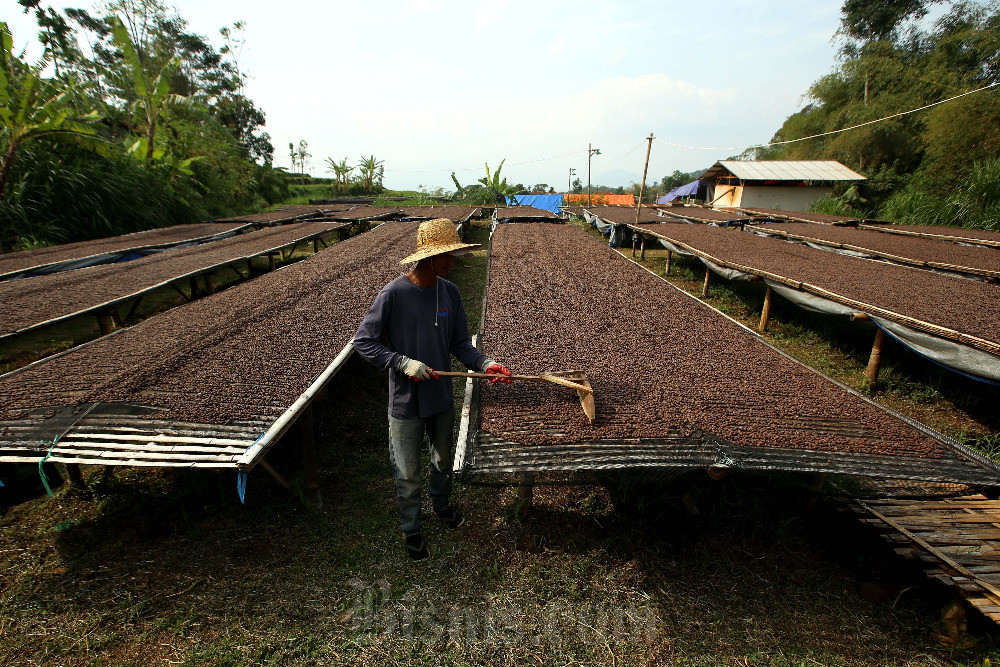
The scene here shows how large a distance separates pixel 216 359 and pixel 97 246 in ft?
19.4

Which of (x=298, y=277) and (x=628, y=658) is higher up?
(x=298, y=277)

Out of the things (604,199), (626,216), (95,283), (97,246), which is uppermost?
(604,199)

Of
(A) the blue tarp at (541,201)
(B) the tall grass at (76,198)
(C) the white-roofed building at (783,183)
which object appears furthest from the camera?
(A) the blue tarp at (541,201)

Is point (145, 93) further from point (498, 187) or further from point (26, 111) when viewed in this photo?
point (498, 187)

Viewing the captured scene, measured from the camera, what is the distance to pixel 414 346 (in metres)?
2.09

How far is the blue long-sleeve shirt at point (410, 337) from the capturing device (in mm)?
2025

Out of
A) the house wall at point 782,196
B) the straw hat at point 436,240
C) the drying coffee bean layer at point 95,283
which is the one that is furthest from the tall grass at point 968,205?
the drying coffee bean layer at point 95,283

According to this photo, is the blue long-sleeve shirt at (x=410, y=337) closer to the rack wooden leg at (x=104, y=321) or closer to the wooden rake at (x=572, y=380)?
the wooden rake at (x=572, y=380)

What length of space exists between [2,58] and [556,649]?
1035 cm

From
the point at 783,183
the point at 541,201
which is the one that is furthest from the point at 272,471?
the point at 541,201

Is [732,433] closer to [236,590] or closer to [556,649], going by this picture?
[556,649]

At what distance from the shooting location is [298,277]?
5.00 m

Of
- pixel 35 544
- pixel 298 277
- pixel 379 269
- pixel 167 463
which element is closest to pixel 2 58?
pixel 298 277

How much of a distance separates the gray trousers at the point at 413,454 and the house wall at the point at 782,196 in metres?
18.4
